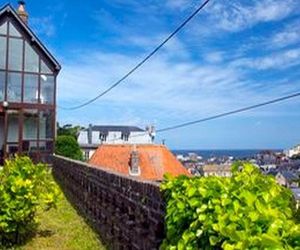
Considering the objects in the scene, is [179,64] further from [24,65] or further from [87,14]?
[24,65]

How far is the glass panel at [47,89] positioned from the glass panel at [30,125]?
82 centimetres

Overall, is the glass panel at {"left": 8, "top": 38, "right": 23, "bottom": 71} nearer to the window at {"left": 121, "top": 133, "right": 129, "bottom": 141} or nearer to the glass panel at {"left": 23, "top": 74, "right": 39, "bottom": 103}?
the glass panel at {"left": 23, "top": 74, "right": 39, "bottom": 103}

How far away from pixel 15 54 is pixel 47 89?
239 centimetres

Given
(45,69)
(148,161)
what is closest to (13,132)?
(45,69)

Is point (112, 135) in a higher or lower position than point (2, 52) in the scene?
lower

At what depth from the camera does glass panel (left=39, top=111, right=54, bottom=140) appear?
2295 cm

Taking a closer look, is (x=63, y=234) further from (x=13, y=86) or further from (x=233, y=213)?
(x=13, y=86)

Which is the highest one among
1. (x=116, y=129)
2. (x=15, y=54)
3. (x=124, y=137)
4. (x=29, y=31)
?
(x=29, y=31)

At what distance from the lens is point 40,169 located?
22.4ft

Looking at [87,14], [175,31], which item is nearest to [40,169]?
[175,31]

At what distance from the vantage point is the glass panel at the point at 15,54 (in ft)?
73.9

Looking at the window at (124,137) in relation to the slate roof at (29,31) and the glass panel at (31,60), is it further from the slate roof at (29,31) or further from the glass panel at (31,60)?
the glass panel at (31,60)

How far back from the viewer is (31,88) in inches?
898

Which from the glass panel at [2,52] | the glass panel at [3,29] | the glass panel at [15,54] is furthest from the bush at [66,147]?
the glass panel at [3,29]
